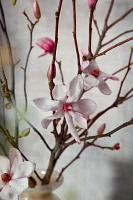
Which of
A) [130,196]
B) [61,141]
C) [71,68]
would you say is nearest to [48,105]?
[61,141]

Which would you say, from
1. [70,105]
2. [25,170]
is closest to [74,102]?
[70,105]

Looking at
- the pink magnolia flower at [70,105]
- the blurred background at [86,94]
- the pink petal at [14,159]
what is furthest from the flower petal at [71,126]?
the blurred background at [86,94]

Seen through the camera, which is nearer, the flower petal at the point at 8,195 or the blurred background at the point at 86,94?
the flower petal at the point at 8,195

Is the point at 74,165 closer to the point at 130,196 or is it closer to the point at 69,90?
the point at 130,196

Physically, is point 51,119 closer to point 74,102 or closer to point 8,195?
point 74,102

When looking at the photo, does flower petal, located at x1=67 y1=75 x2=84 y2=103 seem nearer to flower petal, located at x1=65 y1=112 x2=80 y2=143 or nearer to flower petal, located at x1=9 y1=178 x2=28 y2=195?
flower petal, located at x1=65 y1=112 x2=80 y2=143

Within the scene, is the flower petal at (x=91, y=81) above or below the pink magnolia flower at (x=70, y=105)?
above

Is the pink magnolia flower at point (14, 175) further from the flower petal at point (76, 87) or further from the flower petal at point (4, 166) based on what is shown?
the flower petal at point (76, 87)
